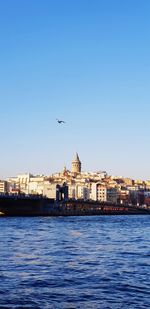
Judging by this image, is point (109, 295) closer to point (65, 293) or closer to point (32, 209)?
point (65, 293)

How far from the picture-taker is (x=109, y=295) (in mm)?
18484

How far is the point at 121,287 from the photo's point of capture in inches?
782

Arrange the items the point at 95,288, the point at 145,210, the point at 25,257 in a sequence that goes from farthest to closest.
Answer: the point at 145,210
the point at 25,257
the point at 95,288

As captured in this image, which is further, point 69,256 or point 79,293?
point 69,256

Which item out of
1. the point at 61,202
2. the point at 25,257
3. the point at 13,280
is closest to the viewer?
the point at 13,280

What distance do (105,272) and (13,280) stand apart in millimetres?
4289

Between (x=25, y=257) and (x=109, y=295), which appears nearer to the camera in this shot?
(x=109, y=295)

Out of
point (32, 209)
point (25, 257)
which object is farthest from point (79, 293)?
point (32, 209)

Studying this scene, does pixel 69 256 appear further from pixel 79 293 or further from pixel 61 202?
pixel 61 202

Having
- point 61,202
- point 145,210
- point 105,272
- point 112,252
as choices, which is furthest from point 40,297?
point 145,210

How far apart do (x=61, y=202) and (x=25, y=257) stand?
114586 mm

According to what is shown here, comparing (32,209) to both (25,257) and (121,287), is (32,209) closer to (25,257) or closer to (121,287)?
(25,257)

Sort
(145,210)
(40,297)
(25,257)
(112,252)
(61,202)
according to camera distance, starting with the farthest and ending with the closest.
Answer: (145,210)
(61,202)
(112,252)
(25,257)
(40,297)

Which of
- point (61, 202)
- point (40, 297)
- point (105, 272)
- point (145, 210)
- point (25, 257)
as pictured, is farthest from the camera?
point (145, 210)
